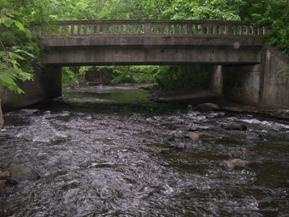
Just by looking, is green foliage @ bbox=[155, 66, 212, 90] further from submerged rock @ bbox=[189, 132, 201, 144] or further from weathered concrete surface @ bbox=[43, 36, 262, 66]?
submerged rock @ bbox=[189, 132, 201, 144]

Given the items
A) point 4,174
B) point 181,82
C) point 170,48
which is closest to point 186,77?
point 181,82

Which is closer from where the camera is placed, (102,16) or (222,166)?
(222,166)

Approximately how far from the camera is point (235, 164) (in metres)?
11.5

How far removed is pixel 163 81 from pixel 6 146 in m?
25.2

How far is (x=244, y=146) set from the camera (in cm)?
1456

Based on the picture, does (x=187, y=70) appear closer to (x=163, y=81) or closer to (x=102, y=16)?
(x=163, y=81)

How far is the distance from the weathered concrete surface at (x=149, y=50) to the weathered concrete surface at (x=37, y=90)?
2.10 meters

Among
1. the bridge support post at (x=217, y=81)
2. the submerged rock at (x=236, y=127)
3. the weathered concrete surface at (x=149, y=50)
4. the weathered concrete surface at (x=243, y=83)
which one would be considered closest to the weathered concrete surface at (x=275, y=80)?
the weathered concrete surface at (x=243, y=83)

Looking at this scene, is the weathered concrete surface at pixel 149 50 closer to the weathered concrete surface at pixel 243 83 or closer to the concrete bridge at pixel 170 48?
the concrete bridge at pixel 170 48

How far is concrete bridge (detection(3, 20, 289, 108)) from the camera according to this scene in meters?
23.1

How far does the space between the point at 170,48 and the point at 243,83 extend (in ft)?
18.1

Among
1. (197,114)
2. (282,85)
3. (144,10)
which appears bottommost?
(197,114)

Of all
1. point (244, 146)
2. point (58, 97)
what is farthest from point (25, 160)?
point (58, 97)

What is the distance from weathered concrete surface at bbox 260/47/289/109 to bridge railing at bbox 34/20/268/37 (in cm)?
168
